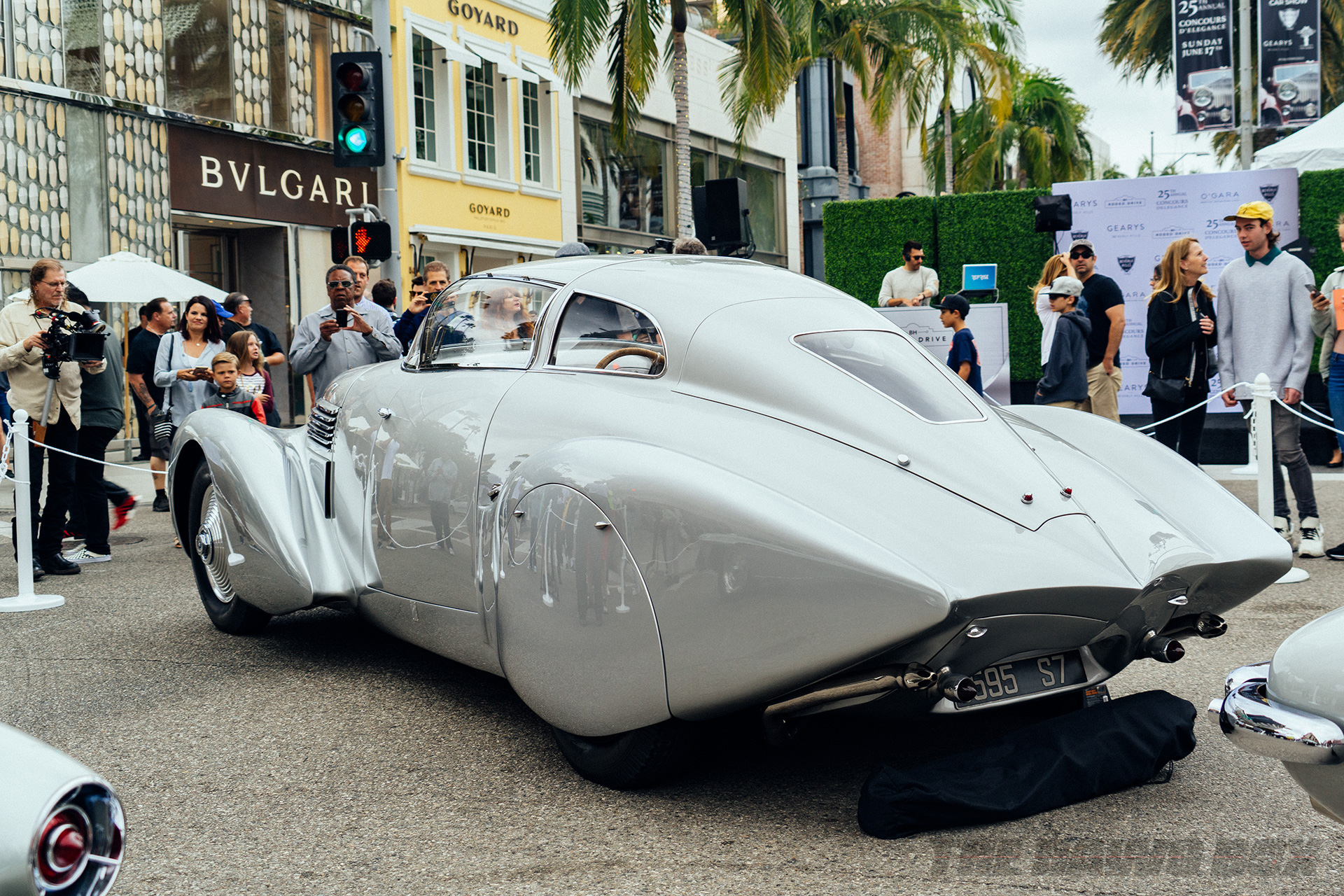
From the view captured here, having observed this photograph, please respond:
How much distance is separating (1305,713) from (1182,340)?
6265 millimetres

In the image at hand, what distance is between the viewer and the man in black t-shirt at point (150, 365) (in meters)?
9.48

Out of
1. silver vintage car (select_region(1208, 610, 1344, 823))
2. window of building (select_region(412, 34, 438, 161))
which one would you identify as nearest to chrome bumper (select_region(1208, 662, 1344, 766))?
silver vintage car (select_region(1208, 610, 1344, 823))

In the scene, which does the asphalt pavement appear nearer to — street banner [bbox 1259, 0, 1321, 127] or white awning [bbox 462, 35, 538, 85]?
street banner [bbox 1259, 0, 1321, 127]

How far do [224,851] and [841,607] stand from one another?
1.74 meters

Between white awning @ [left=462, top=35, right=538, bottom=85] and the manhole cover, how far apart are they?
49.7 ft

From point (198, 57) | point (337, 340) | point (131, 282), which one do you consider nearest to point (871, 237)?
point (131, 282)

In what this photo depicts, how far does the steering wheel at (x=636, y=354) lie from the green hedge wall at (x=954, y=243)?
398 inches

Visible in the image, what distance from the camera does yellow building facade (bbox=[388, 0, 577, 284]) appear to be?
2084 centimetres

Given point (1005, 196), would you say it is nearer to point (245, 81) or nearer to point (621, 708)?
point (245, 81)

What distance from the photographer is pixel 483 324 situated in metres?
4.65

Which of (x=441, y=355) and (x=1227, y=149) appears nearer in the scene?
(x=441, y=355)

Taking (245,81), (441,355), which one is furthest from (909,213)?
(441,355)

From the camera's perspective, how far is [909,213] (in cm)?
1534

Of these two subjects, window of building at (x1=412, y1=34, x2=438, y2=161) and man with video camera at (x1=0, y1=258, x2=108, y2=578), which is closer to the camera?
man with video camera at (x1=0, y1=258, x2=108, y2=578)
